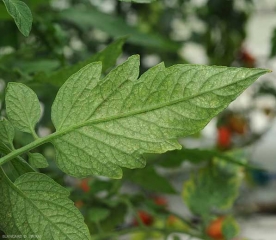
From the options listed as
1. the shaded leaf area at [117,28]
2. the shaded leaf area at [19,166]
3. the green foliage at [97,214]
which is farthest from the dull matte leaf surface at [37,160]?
the shaded leaf area at [117,28]

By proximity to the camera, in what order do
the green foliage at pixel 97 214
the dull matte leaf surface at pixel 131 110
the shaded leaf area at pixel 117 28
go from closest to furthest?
the dull matte leaf surface at pixel 131 110
the green foliage at pixel 97 214
the shaded leaf area at pixel 117 28

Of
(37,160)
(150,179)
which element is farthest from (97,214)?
(37,160)

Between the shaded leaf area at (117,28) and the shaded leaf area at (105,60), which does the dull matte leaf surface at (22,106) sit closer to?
the shaded leaf area at (105,60)

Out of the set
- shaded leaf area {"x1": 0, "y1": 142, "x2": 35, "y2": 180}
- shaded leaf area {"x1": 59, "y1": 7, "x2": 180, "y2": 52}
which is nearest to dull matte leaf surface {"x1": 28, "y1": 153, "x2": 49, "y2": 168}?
shaded leaf area {"x1": 0, "y1": 142, "x2": 35, "y2": 180}

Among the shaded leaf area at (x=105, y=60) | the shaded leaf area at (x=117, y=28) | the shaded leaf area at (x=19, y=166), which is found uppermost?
the shaded leaf area at (x=117, y=28)

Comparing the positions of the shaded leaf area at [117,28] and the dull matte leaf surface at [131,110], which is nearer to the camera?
the dull matte leaf surface at [131,110]

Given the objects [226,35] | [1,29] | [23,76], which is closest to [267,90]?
[226,35]

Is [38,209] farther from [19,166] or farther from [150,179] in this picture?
[150,179]

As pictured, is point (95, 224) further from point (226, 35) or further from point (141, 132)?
point (226, 35)
